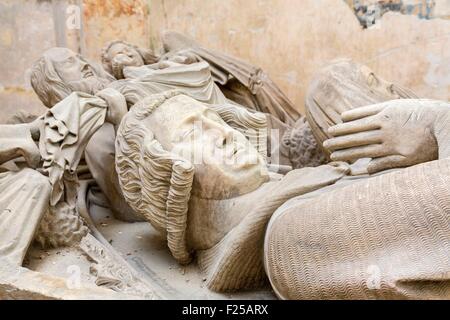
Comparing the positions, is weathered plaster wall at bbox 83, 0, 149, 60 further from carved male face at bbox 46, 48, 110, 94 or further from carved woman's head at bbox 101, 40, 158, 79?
carved male face at bbox 46, 48, 110, 94

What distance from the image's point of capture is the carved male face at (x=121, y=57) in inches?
136

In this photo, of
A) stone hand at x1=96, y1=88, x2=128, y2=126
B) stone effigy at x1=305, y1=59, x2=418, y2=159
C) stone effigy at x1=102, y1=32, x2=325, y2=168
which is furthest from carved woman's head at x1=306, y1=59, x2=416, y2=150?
stone hand at x1=96, y1=88, x2=128, y2=126

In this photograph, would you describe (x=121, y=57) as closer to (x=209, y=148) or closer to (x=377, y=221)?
(x=209, y=148)

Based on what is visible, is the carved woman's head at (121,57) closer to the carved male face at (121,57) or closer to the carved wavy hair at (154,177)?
the carved male face at (121,57)

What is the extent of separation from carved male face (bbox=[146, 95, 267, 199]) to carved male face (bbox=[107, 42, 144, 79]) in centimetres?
96

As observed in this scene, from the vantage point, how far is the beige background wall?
12.3 ft

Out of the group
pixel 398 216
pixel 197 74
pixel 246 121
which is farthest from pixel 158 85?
pixel 398 216

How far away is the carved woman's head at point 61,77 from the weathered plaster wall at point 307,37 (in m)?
1.20

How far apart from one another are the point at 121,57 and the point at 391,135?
1804 mm

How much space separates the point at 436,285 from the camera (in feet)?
5.85

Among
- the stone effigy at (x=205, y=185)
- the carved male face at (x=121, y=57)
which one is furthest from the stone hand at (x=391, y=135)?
the carved male face at (x=121, y=57)

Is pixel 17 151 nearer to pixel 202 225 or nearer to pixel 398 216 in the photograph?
pixel 202 225
